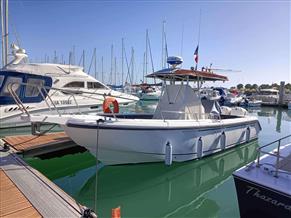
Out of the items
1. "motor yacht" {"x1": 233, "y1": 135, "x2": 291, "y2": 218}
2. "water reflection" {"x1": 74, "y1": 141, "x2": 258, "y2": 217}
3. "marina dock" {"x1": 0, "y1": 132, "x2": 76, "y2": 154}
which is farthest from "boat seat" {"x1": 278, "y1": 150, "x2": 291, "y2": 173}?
"marina dock" {"x1": 0, "y1": 132, "x2": 76, "y2": 154}

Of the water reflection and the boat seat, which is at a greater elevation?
the boat seat

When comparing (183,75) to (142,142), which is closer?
(142,142)

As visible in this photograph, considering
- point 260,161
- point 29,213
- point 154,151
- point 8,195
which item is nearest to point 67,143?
point 154,151

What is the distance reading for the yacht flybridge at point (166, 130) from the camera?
655cm

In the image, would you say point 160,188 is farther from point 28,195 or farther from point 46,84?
point 46,84

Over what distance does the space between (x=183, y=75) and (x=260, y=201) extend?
5.26 metres

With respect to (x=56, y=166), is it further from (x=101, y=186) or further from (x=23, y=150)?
(x=101, y=186)

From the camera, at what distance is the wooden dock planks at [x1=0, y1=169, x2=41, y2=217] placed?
153 inches

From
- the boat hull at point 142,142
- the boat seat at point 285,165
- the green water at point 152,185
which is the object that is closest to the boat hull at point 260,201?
the boat seat at point 285,165

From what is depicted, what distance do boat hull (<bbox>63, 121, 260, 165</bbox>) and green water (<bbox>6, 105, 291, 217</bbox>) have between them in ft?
1.39

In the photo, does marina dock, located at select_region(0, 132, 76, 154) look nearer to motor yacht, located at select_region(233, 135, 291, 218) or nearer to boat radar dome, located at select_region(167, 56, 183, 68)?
boat radar dome, located at select_region(167, 56, 183, 68)

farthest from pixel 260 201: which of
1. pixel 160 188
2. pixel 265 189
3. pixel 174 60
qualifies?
pixel 174 60

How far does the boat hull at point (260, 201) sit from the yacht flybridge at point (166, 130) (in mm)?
2792

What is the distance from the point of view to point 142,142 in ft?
22.4
